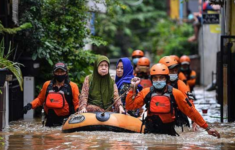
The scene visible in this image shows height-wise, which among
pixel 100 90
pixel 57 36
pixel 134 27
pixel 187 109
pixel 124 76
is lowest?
pixel 187 109

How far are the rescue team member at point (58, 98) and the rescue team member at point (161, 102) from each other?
2661 millimetres

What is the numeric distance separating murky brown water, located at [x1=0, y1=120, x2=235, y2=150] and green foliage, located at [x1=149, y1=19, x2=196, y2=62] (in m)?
23.5

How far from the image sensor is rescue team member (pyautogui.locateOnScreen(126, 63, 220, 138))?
11586 millimetres

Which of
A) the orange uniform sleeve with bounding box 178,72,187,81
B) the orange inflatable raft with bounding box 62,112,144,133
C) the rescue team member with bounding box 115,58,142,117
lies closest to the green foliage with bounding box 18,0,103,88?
the rescue team member with bounding box 115,58,142,117

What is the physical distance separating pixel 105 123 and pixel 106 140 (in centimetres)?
78

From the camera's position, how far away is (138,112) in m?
15.0

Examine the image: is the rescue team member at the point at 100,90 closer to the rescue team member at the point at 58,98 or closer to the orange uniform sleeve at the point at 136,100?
the rescue team member at the point at 58,98

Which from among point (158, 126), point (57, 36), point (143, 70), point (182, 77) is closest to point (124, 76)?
point (143, 70)

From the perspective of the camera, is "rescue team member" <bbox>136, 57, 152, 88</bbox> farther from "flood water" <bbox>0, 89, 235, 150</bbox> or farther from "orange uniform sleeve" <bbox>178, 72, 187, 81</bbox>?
"flood water" <bbox>0, 89, 235, 150</bbox>

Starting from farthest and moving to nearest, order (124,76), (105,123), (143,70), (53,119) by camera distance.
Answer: (143,70), (124,76), (53,119), (105,123)

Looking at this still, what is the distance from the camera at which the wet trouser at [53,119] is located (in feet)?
46.9

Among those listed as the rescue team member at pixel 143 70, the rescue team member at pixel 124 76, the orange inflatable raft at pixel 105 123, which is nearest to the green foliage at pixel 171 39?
the rescue team member at pixel 143 70

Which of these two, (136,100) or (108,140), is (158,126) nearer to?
(136,100)

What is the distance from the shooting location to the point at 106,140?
1191 cm
